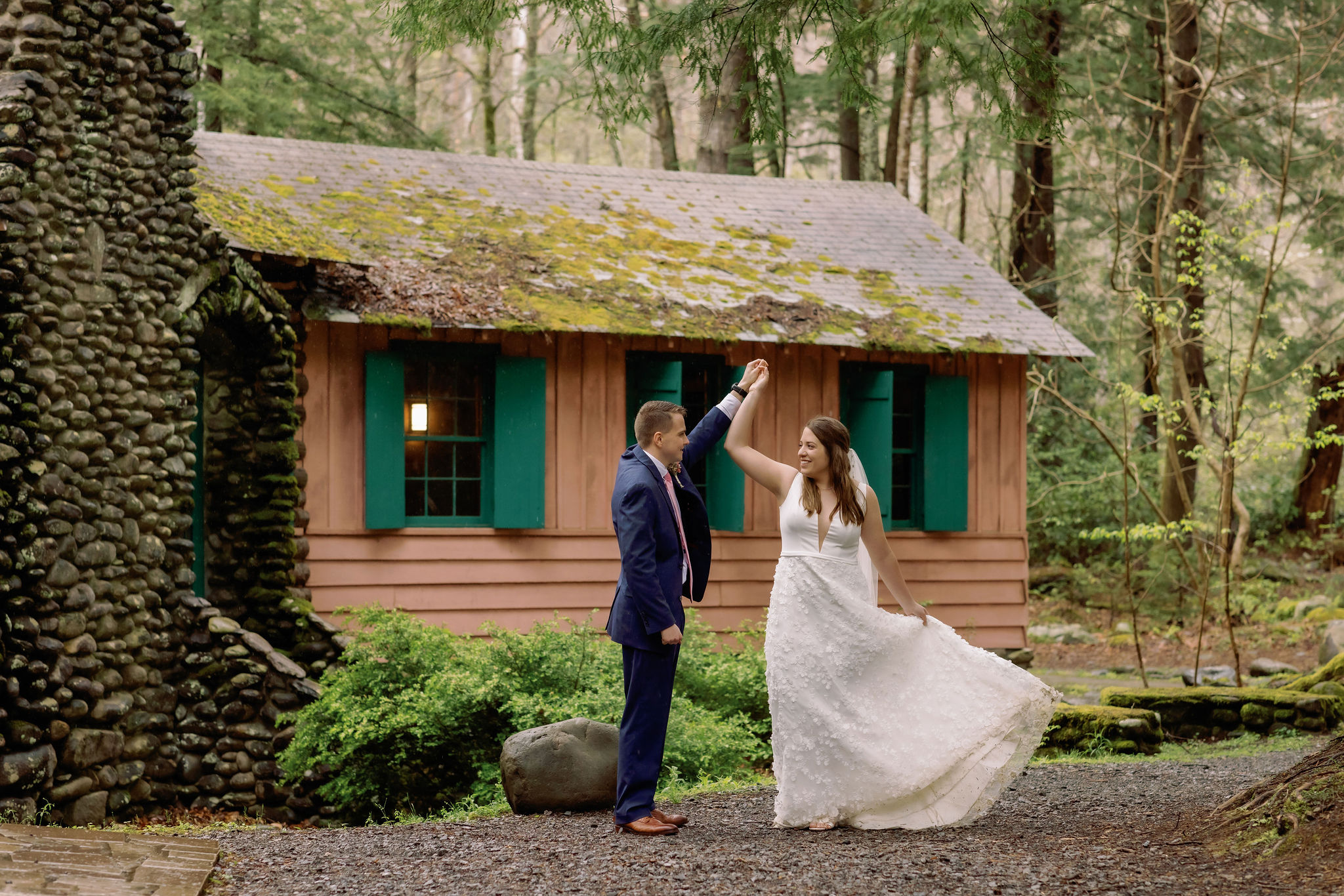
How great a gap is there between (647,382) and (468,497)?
1756 millimetres

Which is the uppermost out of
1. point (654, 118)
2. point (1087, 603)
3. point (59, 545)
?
point (654, 118)

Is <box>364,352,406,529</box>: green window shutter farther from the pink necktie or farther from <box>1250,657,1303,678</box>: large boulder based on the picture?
<box>1250,657,1303,678</box>: large boulder

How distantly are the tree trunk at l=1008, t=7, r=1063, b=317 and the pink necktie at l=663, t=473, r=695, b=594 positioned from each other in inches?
490

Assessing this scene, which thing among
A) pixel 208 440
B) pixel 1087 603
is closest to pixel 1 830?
pixel 208 440

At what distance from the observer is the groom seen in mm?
5406

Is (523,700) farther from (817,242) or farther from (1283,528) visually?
(1283,528)

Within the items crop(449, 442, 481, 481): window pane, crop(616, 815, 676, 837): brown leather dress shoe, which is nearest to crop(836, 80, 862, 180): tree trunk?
crop(449, 442, 481, 481): window pane

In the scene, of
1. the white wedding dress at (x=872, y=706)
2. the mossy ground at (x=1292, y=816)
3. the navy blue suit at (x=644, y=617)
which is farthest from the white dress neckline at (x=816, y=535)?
the mossy ground at (x=1292, y=816)

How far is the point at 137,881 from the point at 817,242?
9564 mm

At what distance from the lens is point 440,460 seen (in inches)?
425

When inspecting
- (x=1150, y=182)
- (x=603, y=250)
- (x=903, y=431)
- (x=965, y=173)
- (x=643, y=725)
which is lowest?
(x=643, y=725)

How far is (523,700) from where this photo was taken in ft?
25.1

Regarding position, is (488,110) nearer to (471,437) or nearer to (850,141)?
(850,141)

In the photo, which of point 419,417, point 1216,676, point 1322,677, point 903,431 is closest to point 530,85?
point 903,431
